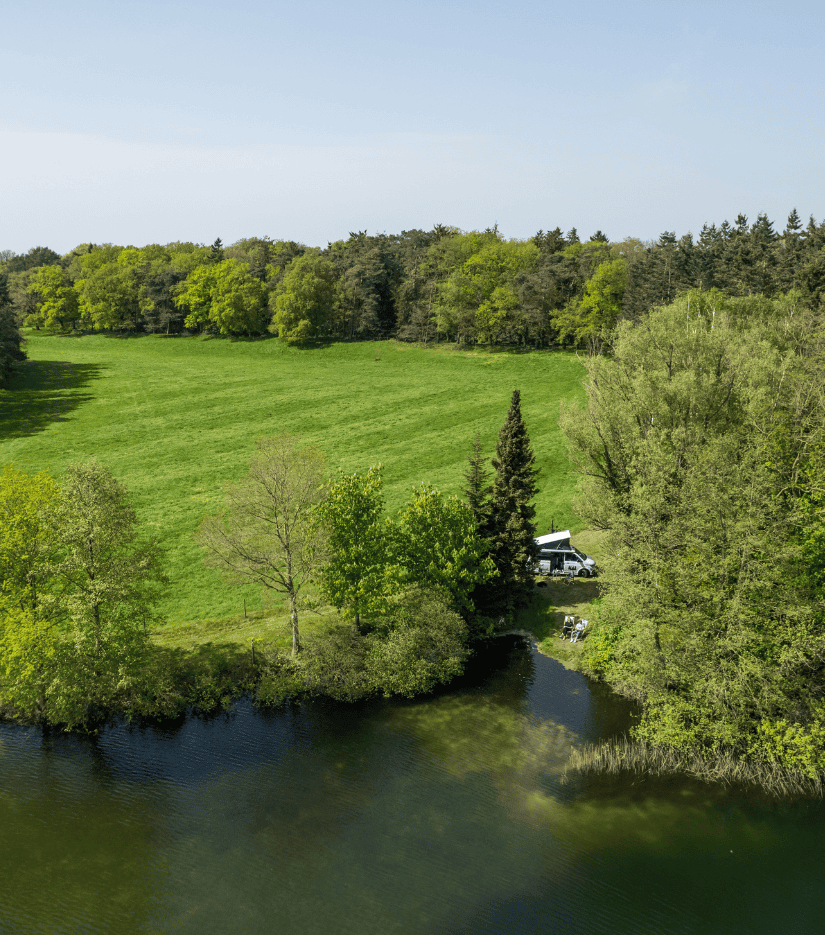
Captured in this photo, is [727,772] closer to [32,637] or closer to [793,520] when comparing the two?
[793,520]

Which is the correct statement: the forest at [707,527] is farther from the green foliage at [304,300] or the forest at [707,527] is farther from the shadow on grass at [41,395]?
the green foliage at [304,300]

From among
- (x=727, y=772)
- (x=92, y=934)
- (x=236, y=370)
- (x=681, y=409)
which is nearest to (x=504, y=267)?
(x=236, y=370)

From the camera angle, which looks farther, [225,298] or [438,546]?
[225,298]

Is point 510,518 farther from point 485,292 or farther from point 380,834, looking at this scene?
point 485,292

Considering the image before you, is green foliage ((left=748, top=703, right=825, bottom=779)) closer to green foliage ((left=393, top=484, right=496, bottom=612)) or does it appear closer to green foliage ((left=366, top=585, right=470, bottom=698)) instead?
green foliage ((left=366, top=585, right=470, bottom=698))

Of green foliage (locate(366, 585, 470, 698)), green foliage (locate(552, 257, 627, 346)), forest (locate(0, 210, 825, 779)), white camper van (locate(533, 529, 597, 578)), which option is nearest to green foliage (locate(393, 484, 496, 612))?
forest (locate(0, 210, 825, 779))

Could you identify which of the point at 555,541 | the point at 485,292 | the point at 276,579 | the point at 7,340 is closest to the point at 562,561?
the point at 555,541

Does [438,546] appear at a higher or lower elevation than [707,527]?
lower
